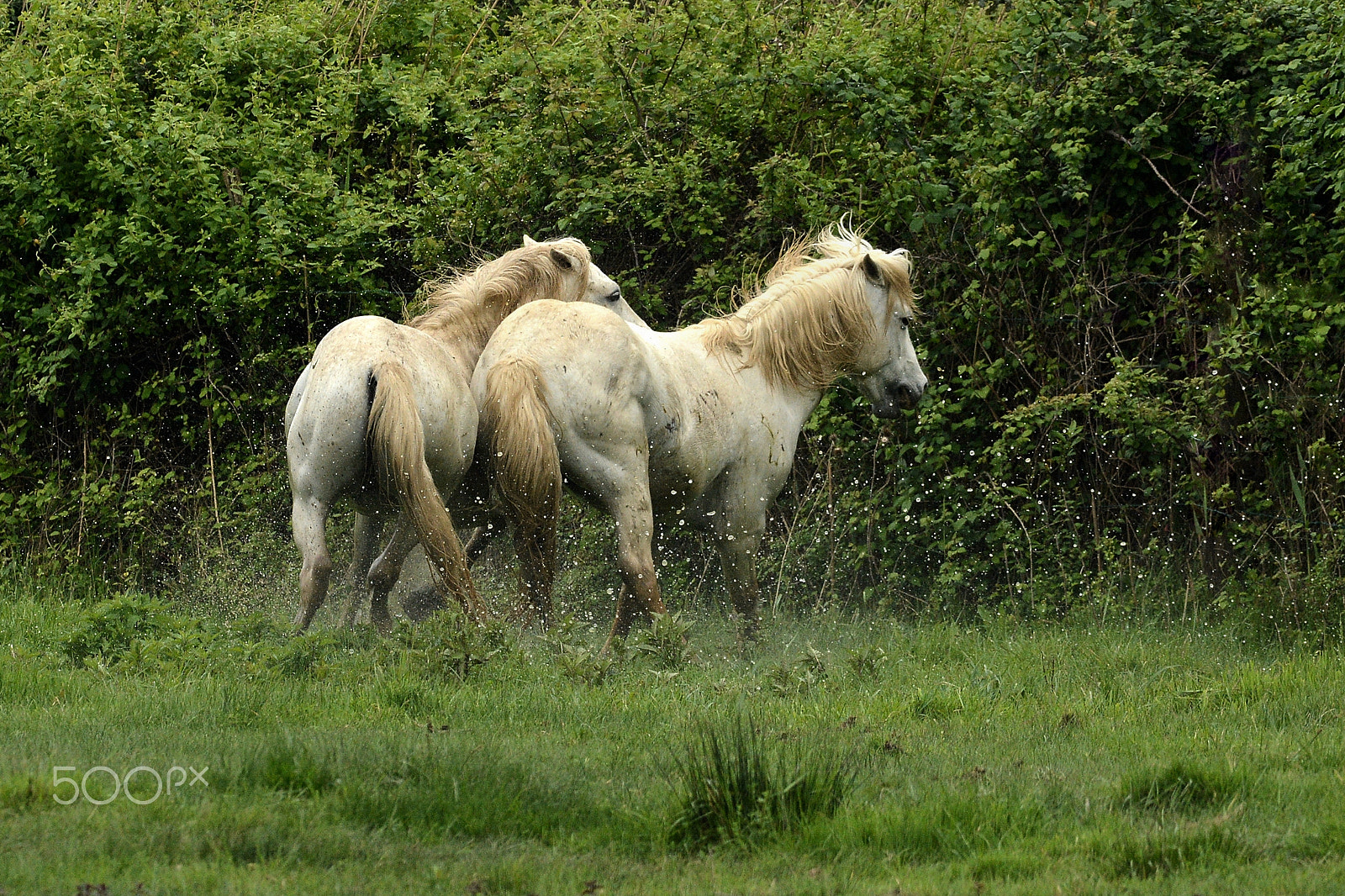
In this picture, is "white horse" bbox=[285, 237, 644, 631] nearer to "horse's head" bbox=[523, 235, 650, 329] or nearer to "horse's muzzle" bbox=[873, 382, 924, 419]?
"horse's head" bbox=[523, 235, 650, 329]

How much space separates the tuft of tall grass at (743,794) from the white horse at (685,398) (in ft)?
9.05

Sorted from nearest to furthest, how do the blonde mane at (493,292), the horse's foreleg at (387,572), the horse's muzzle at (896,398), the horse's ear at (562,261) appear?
the horse's foreleg at (387,572), the blonde mane at (493,292), the horse's ear at (562,261), the horse's muzzle at (896,398)

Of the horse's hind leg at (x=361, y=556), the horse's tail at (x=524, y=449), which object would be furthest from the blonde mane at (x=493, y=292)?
the horse's hind leg at (x=361, y=556)

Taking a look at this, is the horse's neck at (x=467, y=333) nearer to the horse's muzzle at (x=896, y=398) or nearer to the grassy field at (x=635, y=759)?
the grassy field at (x=635, y=759)

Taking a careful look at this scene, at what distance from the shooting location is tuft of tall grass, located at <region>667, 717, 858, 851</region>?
3832mm

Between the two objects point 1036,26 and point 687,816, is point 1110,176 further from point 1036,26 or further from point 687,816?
point 687,816

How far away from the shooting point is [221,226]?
386 inches

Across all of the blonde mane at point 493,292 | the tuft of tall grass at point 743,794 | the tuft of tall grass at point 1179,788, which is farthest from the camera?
the blonde mane at point 493,292

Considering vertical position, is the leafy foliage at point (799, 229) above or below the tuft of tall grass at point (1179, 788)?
above

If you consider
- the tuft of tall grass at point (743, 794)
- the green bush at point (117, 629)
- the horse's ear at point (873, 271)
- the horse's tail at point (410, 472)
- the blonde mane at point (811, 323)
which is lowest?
the green bush at point (117, 629)

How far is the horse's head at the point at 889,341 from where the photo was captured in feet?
25.4

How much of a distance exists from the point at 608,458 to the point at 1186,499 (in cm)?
331

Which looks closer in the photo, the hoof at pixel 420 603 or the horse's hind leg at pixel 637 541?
the horse's hind leg at pixel 637 541

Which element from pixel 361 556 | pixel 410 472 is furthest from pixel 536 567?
pixel 361 556
